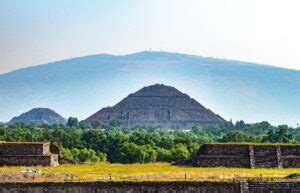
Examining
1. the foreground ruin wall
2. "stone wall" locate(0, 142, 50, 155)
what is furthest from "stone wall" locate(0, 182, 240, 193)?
"stone wall" locate(0, 142, 50, 155)

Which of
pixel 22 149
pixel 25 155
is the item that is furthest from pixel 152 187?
pixel 22 149

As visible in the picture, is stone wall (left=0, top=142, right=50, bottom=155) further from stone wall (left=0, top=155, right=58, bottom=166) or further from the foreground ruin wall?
the foreground ruin wall

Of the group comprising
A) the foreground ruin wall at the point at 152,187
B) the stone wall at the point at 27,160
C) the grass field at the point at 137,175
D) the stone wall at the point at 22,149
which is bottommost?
the foreground ruin wall at the point at 152,187

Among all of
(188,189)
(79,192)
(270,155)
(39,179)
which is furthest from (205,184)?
(270,155)

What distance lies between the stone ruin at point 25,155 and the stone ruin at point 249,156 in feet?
39.2

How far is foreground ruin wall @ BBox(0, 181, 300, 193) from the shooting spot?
40562 mm

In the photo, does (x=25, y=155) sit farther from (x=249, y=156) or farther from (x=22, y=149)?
(x=249, y=156)

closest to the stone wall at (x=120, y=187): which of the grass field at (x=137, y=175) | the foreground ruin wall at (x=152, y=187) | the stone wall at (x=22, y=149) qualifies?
the foreground ruin wall at (x=152, y=187)

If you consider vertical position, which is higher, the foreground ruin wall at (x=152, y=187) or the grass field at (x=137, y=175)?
the grass field at (x=137, y=175)

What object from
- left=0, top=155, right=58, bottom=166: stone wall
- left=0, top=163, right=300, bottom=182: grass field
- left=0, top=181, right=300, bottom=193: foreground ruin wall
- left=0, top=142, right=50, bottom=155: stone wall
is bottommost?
left=0, top=181, right=300, bottom=193: foreground ruin wall

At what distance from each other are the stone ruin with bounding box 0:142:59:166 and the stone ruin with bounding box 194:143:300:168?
11952 millimetres

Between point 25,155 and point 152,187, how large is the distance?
1709 cm

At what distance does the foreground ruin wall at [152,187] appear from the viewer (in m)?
40.6

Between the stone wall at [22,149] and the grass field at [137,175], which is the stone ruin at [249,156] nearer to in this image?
the grass field at [137,175]
